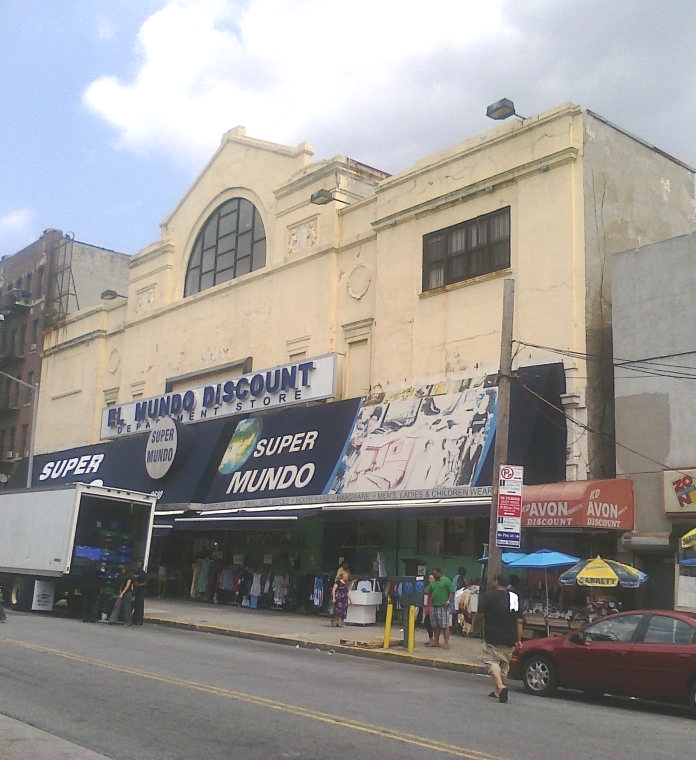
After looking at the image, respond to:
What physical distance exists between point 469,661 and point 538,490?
440cm

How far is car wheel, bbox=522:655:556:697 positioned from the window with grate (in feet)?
38.1

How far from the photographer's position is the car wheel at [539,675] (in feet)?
42.2

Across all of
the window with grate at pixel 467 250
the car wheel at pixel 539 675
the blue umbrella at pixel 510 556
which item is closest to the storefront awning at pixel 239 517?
the blue umbrella at pixel 510 556

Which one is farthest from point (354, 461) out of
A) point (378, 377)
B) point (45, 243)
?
point (45, 243)

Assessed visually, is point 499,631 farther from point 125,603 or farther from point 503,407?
point 125,603

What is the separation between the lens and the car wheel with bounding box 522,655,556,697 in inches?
506

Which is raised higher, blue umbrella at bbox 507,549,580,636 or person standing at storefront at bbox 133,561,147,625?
blue umbrella at bbox 507,549,580,636

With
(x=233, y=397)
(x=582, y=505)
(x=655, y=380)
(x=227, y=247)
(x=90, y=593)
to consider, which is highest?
(x=227, y=247)

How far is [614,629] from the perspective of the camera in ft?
40.7

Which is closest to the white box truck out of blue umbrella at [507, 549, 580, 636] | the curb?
the curb

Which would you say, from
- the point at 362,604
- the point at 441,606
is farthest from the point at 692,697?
the point at 362,604

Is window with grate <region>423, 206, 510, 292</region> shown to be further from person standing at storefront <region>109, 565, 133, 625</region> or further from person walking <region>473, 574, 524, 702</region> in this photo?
person walking <region>473, 574, 524, 702</region>

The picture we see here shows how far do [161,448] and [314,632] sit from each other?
12.2m

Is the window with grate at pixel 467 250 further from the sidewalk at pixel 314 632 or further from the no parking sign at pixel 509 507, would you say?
the sidewalk at pixel 314 632
